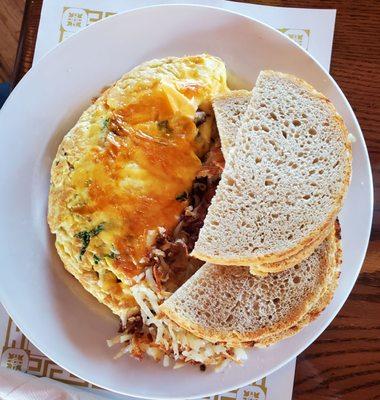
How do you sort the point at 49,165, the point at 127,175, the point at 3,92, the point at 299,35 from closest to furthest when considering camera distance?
the point at 127,175 < the point at 49,165 < the point at 299,35 < the point at 3,92

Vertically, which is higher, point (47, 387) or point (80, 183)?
point (80, 183)

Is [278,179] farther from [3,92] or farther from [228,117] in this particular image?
[3,92]

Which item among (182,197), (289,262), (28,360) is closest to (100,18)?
(182,197)

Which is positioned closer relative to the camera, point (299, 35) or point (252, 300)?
point (252, 300)

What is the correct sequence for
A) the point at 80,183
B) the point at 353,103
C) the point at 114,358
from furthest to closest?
the point at 353,103
the point at 114,358
the point at 80,183

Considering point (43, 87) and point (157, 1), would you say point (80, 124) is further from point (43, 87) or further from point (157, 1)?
point (157, 1)

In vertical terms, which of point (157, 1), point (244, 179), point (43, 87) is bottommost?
point (244, 179)

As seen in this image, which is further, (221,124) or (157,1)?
(157,1)

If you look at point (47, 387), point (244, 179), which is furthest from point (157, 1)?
point (47, 387)
